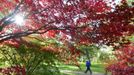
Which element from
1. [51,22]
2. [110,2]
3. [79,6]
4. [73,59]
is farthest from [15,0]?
[73,59]

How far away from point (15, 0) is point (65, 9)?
1.57 meters

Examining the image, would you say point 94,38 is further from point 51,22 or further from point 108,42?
point 51,22

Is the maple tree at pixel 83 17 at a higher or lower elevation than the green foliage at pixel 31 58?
lower

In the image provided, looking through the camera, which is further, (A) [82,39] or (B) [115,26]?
(A) [82,39]

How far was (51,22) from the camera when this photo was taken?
772cm

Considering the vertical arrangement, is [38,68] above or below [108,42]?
above

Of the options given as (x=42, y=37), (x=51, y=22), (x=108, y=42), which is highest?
(x=42, y=37)

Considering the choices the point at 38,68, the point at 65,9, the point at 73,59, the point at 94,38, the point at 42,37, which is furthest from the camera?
the point at 38,68

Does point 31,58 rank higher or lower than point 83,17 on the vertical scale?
higher

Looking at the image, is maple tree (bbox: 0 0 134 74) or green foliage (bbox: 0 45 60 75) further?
green foliage (bbox: 0 45 60 75)

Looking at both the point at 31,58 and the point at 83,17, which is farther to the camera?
the point at 31,58

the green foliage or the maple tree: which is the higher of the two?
the green foliage

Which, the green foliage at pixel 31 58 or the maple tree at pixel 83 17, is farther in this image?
the green foliage at pixel 31 58

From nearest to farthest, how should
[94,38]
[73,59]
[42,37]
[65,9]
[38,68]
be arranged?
[65,9] < [94,38] < [42,37] < [73,59] < [38,68]
